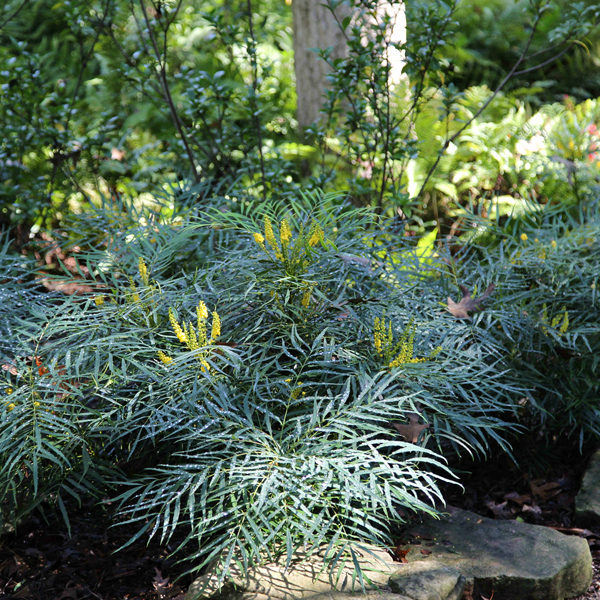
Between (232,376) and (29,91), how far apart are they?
3.04 metres

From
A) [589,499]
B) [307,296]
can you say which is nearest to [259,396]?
[307,296]

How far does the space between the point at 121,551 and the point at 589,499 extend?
1.80 metres

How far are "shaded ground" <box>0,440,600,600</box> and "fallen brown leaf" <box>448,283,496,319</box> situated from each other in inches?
30.4

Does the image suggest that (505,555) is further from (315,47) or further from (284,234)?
(315,47)

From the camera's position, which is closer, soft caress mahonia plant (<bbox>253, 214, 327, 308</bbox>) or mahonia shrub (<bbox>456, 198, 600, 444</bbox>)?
soft caress mahonia plant (<bbox>253, 214, 327, 308</bbox>)

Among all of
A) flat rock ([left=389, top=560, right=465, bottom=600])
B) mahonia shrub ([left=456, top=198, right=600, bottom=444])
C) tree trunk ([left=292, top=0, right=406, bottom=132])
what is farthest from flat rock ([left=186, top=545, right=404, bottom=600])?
tree trunk ([left=292, top=0, right=406, bottom=132])

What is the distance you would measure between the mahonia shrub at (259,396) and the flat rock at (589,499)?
677 mm

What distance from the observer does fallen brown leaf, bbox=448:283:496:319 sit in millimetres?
2547

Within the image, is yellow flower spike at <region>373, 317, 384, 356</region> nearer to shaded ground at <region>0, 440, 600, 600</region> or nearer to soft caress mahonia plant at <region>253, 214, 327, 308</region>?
soft caress mahonia plant at <region>253, 214, 327, 308</region>

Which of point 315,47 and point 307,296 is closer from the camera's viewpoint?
point 307,296

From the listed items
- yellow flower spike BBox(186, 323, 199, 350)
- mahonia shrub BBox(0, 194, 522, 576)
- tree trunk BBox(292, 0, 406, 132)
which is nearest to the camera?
mahonia shrub BBox(0, 194, 522, 576)

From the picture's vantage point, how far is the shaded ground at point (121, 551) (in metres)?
2.19

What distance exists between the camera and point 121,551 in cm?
234

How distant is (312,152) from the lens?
18.5ft
